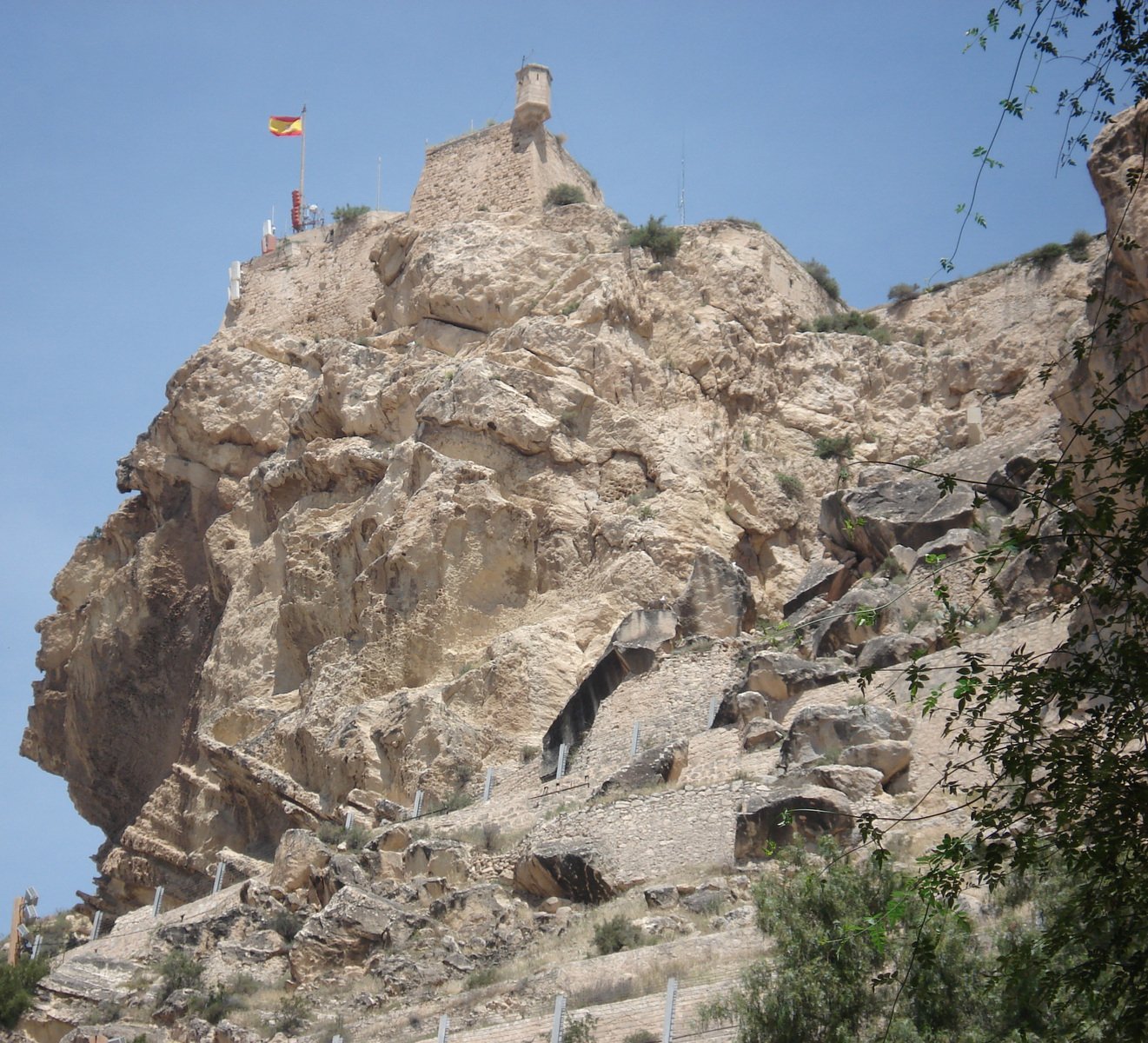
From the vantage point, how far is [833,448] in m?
33.0

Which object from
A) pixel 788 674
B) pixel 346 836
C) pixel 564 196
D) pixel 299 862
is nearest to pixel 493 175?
pixel 564 196

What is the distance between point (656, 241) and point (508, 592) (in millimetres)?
9798

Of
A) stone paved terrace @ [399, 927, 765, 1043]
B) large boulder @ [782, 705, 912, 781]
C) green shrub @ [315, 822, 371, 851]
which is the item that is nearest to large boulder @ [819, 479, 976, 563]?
large boulder @ [782, 705, 912, 781]

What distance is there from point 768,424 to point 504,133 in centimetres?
986

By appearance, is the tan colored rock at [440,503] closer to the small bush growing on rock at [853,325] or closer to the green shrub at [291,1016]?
the small bush growing on rock at [853,325]

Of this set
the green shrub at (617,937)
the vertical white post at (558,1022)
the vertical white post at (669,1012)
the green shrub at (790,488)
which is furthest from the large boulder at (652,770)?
the green shrub at (790,488)

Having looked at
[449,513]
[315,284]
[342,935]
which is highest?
[315,284]

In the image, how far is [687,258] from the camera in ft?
117

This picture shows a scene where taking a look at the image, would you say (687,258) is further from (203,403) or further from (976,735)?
(976,735)

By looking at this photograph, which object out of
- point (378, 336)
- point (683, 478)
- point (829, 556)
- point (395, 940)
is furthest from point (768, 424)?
point (395, 940)

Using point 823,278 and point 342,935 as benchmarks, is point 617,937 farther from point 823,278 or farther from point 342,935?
point 823,278

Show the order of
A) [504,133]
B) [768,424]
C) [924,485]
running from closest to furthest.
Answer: [924,485] < [768,424] < [504,133]

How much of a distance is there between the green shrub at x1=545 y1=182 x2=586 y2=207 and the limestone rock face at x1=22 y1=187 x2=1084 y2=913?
0.54m

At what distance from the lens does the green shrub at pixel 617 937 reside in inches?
679
